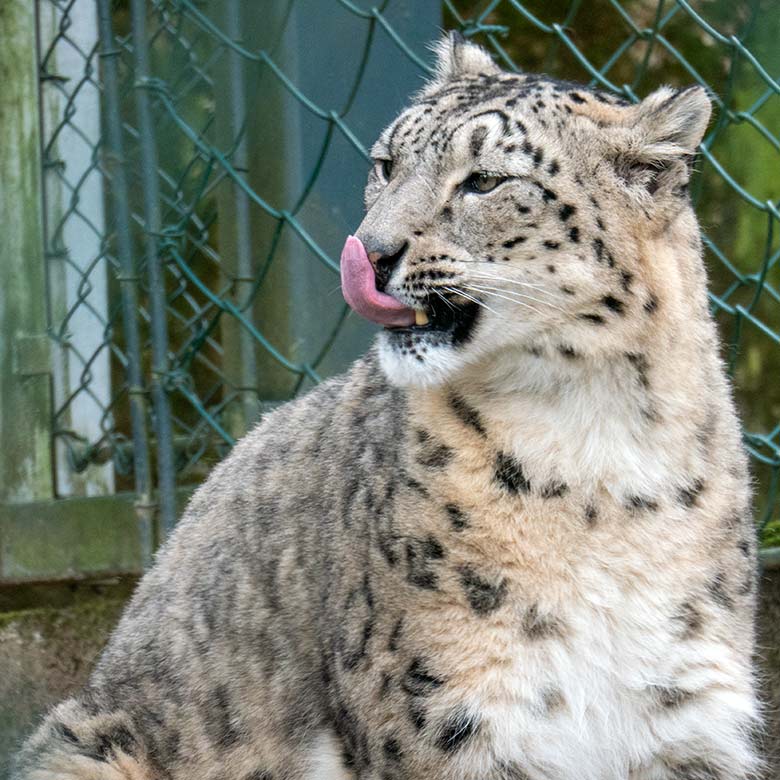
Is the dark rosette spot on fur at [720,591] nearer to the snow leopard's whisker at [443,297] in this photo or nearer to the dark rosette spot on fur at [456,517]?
the dark rosette spot on fur at [456,517]

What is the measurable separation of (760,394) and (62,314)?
9.38ft

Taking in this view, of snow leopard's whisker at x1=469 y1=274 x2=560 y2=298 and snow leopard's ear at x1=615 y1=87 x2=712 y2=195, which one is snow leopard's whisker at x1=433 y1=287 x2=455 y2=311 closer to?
snow leopard's whisker at x1=469 y1=274 x2=560 y2=298

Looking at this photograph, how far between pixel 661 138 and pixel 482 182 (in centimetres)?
39

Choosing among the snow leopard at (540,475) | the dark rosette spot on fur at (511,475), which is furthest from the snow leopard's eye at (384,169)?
the dark rosette spot on fur at (511,475)

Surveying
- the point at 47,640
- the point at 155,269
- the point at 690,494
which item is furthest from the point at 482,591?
the point at 47,640

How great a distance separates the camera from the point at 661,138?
10.5ft

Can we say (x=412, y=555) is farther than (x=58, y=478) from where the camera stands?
No

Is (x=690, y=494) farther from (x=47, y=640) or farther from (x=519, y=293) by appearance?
(x=47, y=640)

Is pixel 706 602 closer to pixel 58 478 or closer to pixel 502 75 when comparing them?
pixel 502 75

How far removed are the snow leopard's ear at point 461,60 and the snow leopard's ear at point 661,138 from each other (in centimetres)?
60

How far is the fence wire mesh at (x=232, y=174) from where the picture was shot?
13.9 feet

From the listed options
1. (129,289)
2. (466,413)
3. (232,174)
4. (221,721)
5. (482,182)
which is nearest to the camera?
(482,182)

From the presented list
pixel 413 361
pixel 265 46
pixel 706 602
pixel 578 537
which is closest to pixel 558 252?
pixel 413 361

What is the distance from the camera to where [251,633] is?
362 cm
